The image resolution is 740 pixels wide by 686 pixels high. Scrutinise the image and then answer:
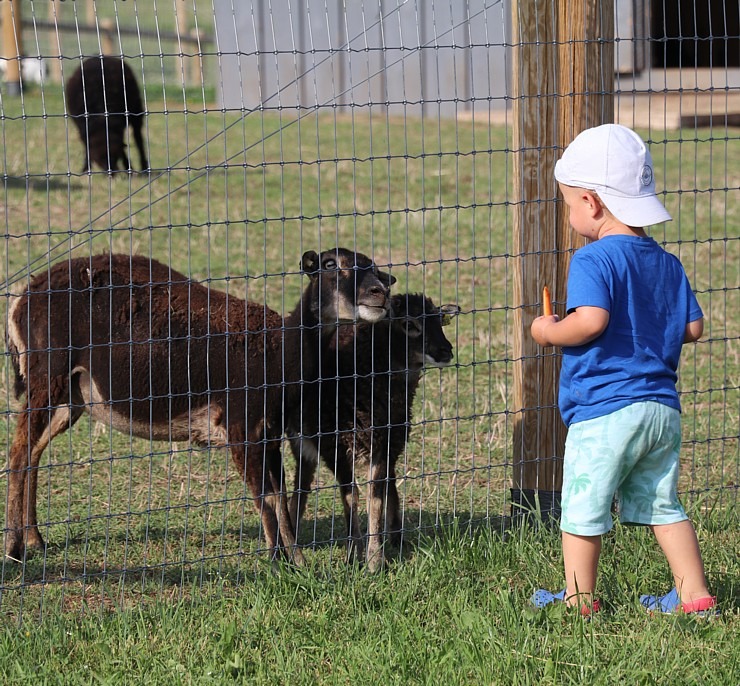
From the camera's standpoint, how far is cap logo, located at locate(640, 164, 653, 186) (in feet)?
12.1

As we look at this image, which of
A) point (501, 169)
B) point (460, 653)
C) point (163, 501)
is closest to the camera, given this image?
point (460, 653)

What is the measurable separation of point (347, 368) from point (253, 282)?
522cm

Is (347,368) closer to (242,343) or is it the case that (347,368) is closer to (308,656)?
Answer: (242,343)

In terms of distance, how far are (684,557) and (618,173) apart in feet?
4.46

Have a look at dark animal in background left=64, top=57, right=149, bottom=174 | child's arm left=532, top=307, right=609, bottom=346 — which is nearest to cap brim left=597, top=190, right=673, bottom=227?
child's arm left=532, top=307, right=609, bottom=346

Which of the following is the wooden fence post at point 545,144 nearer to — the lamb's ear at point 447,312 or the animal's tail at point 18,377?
the lamb's ear at point 447,312

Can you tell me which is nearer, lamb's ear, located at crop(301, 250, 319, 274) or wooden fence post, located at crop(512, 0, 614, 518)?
wooden fence post, located at crop(512, 0, 614, 518)

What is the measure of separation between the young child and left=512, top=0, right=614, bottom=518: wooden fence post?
33.2 inches

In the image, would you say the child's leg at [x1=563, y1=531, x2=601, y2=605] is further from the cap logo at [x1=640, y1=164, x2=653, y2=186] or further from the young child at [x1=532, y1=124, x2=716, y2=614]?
the cap logo at [x1=640, y1=164, x2=653, y2=186]

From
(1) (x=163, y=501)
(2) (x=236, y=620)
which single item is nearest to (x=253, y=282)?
(1) (x=163, y=501)

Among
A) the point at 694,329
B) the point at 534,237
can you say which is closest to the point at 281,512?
the point at 534,237

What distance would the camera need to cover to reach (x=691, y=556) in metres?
3.86

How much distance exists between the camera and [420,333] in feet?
16.6

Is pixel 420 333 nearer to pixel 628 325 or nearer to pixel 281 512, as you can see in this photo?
pixel 281 512
